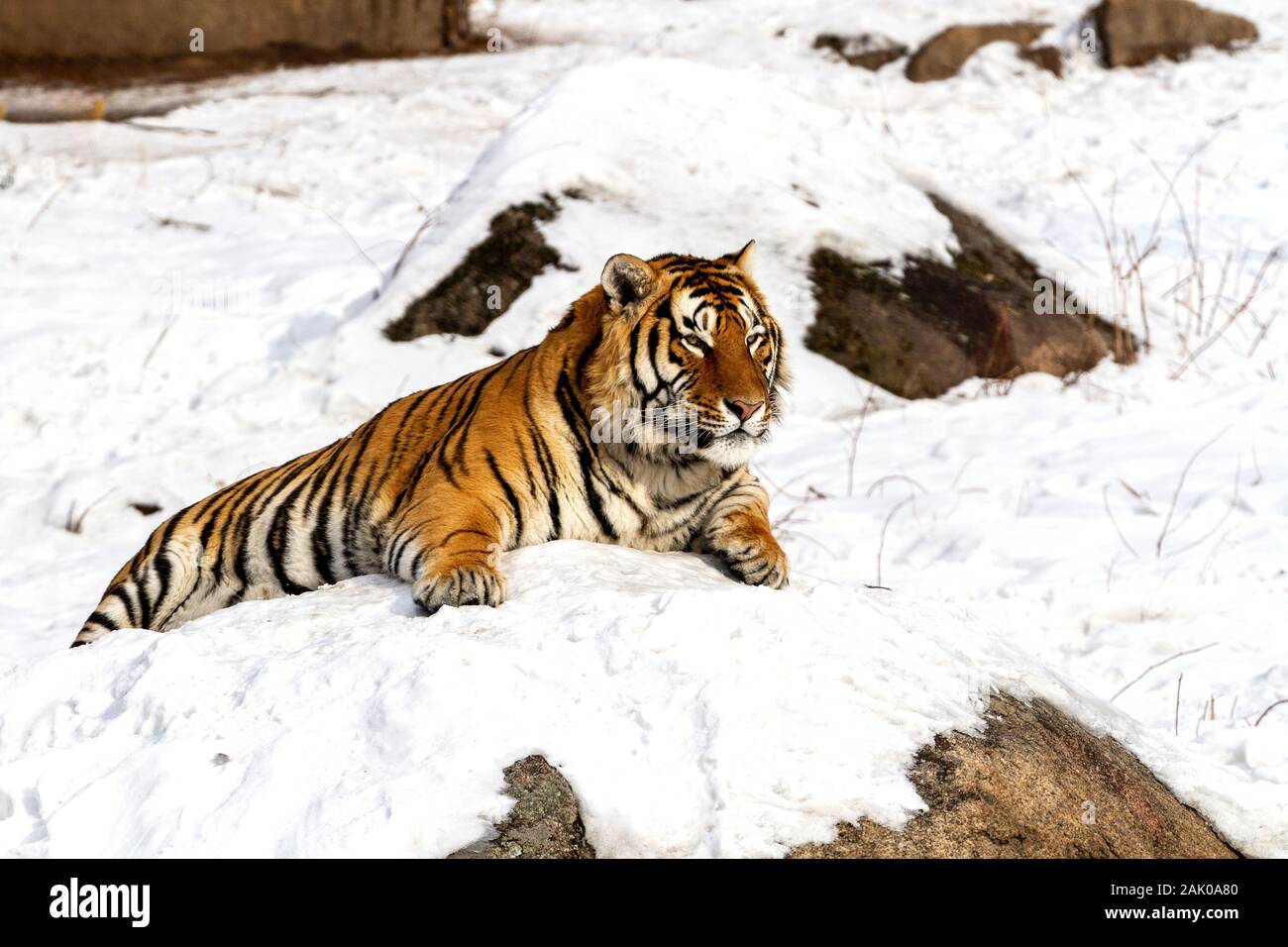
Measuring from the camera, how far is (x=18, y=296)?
761 centimetres

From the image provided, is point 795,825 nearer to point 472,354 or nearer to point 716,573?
point 716,573

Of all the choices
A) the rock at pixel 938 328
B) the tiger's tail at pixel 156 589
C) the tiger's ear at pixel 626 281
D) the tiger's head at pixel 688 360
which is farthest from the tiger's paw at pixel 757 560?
the rock at pixel 938 328

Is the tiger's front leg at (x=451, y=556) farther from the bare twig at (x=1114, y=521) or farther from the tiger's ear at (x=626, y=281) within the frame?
the bare twig at (x=1114, y=521)

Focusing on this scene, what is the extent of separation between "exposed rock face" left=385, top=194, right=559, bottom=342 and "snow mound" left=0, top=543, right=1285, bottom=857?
11.9 feet

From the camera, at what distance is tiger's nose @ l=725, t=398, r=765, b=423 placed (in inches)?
138

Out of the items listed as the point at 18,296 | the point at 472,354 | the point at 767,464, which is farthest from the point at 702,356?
the point at 18,296

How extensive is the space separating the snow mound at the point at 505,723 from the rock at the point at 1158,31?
10633 mm

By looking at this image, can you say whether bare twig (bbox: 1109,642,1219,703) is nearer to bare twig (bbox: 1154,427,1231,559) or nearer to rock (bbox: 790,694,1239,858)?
bare twig (bbox: 1154,427,1231,559)

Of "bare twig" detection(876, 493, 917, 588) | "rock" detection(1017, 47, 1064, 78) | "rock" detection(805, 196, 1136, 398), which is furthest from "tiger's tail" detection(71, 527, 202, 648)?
"rock" detection(1017, 47, 1064, 78)

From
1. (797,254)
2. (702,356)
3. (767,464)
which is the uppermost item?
(702,356)

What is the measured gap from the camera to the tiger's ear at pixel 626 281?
3.68 meters

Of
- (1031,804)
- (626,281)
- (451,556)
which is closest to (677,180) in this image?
(626,281)

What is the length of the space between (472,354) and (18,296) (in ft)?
9.34

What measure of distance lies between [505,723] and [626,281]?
5.24 feet
